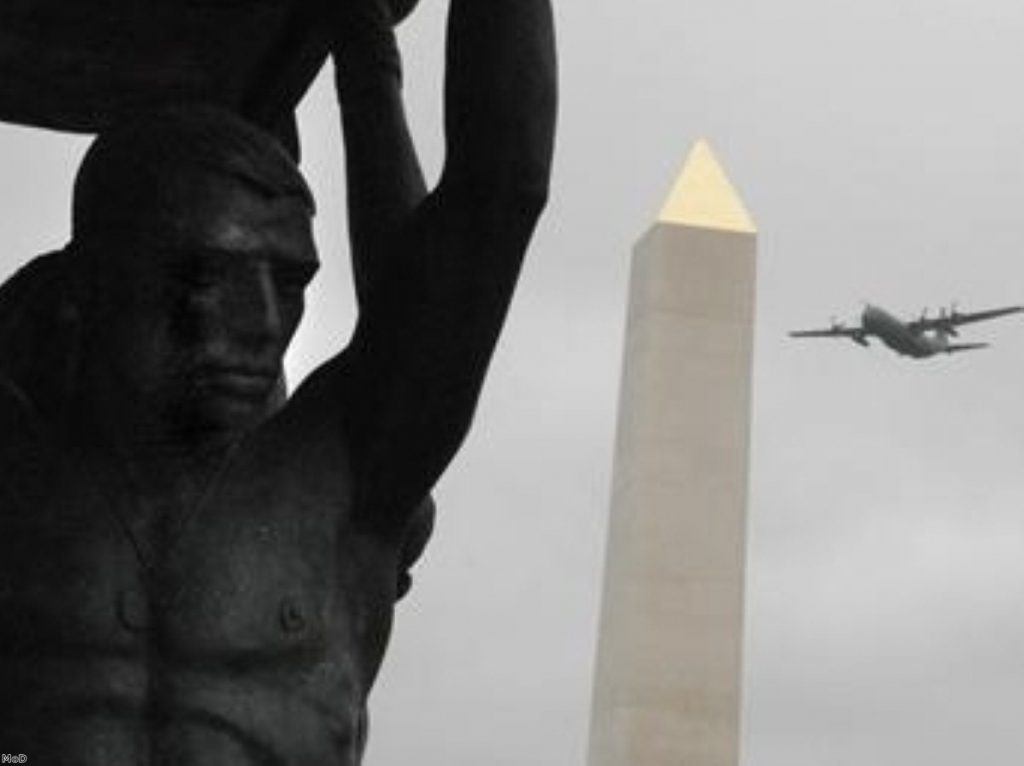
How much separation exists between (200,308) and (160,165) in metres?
0.15

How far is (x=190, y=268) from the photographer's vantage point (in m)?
2.23

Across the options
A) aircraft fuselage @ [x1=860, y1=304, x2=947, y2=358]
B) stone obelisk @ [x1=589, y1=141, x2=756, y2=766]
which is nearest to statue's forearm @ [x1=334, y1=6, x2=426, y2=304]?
stone obelisk @ [x1=589, y1=141, x2=756, y2=766]

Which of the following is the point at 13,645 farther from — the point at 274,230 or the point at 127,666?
the point at 274,230

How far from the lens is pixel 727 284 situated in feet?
56.6

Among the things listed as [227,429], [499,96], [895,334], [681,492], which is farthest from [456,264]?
[895,334]

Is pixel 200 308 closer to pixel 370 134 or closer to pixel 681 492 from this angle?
pixel 370 134

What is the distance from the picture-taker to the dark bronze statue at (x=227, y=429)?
2162mm

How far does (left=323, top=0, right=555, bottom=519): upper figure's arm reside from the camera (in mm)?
2264

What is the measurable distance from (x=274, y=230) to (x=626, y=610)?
15.2 metres

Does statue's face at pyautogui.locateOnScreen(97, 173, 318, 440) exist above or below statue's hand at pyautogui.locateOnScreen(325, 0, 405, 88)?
below

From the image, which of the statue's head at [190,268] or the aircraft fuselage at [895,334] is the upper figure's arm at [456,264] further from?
the aircraft fuselage at [895,334]

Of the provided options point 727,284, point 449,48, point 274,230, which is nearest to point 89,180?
point 274,230

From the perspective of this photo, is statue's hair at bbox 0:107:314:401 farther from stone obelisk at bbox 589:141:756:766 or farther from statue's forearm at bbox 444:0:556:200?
stone obelisk at bbox 589:141:756:766

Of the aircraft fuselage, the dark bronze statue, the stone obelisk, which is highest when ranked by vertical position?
the aircraft fuselage
